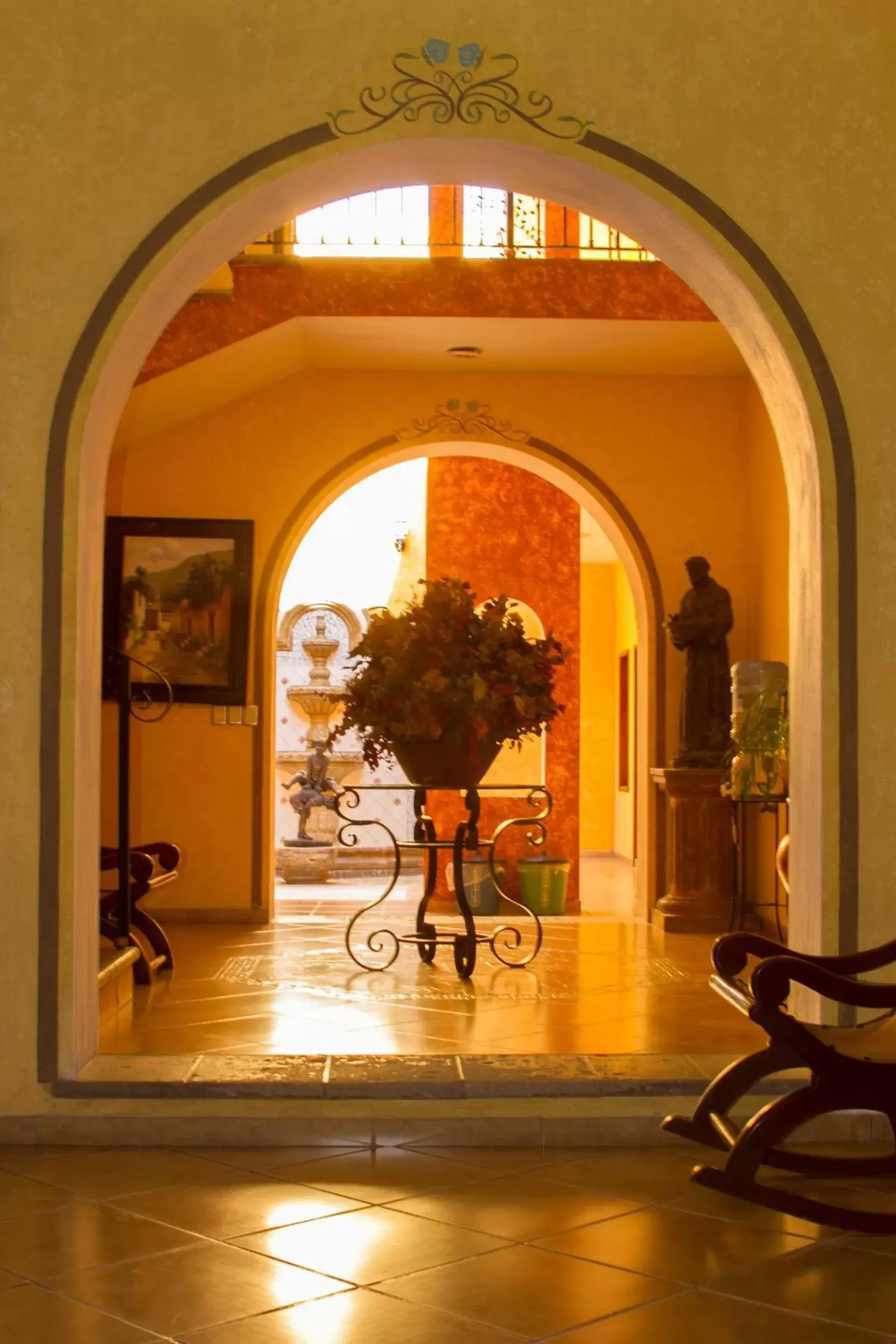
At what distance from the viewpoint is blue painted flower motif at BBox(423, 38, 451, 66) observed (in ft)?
14.5

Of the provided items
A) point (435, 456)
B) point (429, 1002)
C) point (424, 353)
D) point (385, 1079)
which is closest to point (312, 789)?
point (435, 456)

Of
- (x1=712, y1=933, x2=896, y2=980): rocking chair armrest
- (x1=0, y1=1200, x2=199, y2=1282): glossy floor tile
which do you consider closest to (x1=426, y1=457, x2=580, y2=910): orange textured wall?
(x1=712, y1=933, x2=896, y2=980): rocking chair armrest

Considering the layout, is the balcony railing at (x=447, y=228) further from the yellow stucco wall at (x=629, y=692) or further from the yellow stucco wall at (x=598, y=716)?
the yellow stucco wall at (x=598, y=716)

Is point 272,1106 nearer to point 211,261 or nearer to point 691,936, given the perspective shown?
point 211,261

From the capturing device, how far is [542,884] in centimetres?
1159

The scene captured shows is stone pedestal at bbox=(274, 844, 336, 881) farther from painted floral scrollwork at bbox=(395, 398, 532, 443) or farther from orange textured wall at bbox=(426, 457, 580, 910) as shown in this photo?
painted floral scrollwork at bbox=(395, 398, 532, 443)

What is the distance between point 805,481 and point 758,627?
14.9 feet

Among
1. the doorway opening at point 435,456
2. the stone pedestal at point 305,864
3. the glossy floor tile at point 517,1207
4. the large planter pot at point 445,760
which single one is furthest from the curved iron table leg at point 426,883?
the stone pedestal at point 305,864

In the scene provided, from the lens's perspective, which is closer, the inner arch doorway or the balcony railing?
the inner arch doorway

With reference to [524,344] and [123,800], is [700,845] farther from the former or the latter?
[123,800]

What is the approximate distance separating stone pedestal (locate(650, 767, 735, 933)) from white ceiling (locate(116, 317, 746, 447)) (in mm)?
2384

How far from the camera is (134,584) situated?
8820 millimetres

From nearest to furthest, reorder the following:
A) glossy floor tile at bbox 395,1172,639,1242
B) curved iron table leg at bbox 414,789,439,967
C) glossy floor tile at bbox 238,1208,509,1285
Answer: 1. glossy floor tile at bbox 238,1208,509,1285
2. glossy floor tile at bbox 395,1172,639,1242
3. curved iron table leg at bbox 414,789,439,967

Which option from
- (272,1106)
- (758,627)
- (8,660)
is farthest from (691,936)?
(8,660)
